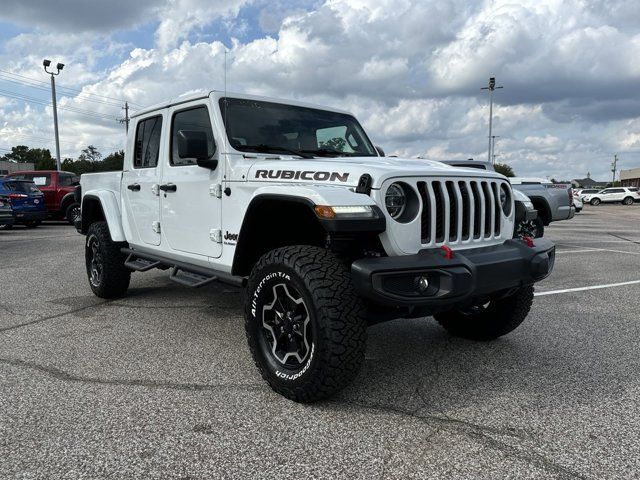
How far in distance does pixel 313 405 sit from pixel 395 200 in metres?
1.29

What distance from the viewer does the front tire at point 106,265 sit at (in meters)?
5.73

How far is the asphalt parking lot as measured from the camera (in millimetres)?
2482

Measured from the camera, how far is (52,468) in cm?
243

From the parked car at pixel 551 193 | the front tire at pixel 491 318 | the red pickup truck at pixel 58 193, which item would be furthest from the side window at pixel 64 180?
the front tire at pixel 491 318

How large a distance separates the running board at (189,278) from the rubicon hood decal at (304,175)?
3.15 feet

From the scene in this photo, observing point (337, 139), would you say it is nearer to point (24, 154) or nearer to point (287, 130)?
point (287, 130)

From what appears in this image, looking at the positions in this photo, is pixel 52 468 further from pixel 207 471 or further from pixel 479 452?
pixel 479 452

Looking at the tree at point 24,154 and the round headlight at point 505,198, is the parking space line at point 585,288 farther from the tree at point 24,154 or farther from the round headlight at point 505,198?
the tree at point 24,154

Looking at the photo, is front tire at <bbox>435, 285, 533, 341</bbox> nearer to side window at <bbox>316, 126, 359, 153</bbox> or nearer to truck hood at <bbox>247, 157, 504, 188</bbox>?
truck hood at <bbox>247, 157, 504, 188</bbox>

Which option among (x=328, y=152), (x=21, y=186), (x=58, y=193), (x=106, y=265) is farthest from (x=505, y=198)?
(x=58, y=193)

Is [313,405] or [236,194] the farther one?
[236,194]

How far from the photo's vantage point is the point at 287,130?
439 cm

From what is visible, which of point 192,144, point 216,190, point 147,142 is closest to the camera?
point 192,144

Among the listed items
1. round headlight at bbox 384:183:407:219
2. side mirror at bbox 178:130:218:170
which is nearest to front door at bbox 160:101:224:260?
side mirror at bbox 178:130:218:170
